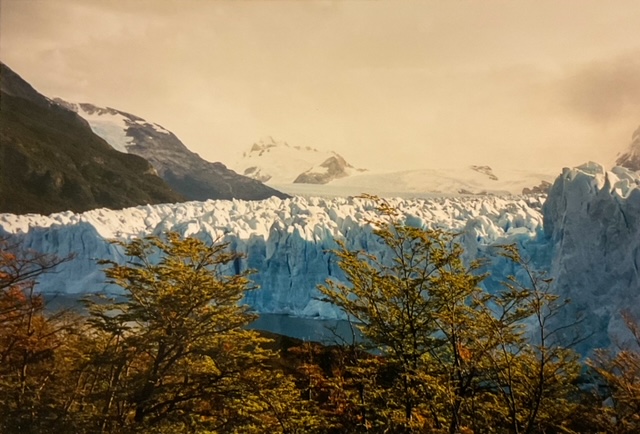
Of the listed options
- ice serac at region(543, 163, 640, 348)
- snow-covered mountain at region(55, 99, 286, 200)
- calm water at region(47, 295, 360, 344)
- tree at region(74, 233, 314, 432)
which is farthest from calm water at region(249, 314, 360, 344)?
snow-covered mountain at region(55, 99, 286, 200)

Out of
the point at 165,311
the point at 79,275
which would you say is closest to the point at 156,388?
the point at 165,311

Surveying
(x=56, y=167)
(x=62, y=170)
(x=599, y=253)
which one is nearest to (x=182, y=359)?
(x=599, y=253)

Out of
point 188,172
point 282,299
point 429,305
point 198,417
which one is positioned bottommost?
point 282,299

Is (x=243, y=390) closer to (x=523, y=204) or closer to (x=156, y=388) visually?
(x=156, y=388)

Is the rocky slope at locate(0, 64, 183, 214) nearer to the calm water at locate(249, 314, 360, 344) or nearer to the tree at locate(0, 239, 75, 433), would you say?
the calm water at locate(249, 314, 360, 344)

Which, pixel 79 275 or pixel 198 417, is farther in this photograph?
pixel 79 275

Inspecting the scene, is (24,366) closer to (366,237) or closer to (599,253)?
(599,253)
